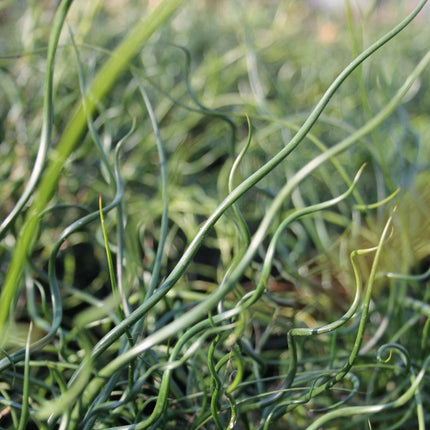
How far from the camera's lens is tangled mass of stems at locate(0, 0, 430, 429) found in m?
0.22

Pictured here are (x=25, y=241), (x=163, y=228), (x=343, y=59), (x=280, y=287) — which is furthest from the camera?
(x=343, y=59)

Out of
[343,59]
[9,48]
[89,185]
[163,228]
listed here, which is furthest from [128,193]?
[343,59]

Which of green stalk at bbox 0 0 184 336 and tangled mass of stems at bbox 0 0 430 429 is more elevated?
green stalk at bbox 0 0 184 336

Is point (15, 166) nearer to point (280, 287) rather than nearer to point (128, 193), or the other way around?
point (128, 193)

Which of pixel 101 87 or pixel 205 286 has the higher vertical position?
pixel 101 87

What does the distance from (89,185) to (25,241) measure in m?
0.46

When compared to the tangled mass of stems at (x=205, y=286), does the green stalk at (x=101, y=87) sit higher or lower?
higher

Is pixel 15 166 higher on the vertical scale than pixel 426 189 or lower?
higher

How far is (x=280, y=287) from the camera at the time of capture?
57 cm

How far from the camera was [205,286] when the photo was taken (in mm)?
562

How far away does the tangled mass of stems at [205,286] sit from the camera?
22 centimetres

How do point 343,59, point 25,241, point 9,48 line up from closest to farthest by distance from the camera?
1. point 25,241
2. point 9,48
3. point 343,59

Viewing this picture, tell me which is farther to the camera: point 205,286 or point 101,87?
point 205,286

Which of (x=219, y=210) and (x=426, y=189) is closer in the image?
(x=219, y=210)
